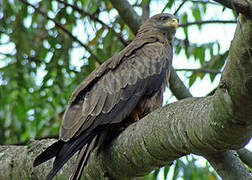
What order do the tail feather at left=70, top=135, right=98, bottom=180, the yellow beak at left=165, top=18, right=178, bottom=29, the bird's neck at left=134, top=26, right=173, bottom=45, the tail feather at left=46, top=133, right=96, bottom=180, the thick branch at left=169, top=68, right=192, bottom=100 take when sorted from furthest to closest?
the yellow beak at left=165, top=18, right=178, bottom=29
the bird's neck at left=134, top=26, right=173, bottom=45
the thick branch at left=169, top=68, right=192, bottom=100
the tail feather at left=70, top=135, right=98, bottom=180
the tail feather at left=46, top=133, right=96, bottom=180

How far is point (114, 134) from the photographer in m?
3.99

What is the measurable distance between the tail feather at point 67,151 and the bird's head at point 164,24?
8.08 feet

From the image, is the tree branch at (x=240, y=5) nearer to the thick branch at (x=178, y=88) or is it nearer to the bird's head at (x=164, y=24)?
the thick branch at (x=178, y=88)

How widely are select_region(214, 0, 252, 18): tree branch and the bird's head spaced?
385 cm

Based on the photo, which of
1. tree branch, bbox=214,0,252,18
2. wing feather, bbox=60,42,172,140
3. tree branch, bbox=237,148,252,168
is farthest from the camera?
tree branch, bbox=237,148,252,168

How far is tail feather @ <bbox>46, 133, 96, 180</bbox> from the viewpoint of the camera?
3496mm

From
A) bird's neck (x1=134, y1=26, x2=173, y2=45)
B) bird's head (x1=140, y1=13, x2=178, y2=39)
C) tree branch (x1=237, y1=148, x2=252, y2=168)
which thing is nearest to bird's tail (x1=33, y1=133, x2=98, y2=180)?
tree branch (x1=237, y1=148, x2=252, y2=168)

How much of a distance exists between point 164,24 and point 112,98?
6.81ft

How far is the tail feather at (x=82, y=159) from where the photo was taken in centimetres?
364

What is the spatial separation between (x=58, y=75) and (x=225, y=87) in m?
3.74

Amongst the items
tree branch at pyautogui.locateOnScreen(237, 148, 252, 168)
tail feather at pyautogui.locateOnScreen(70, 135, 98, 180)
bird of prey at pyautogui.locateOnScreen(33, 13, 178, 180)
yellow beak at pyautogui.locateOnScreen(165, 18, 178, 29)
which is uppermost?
yellow beak at pyautogui.locateOnScreen(165, 18, 178, 29)

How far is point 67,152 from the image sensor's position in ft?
11.7

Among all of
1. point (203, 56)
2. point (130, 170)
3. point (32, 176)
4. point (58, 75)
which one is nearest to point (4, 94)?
point (58, 75)

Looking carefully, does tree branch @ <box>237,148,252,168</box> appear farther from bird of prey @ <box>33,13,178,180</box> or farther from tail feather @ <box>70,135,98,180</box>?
tail feather @ <box>70,135,98,180</box>
